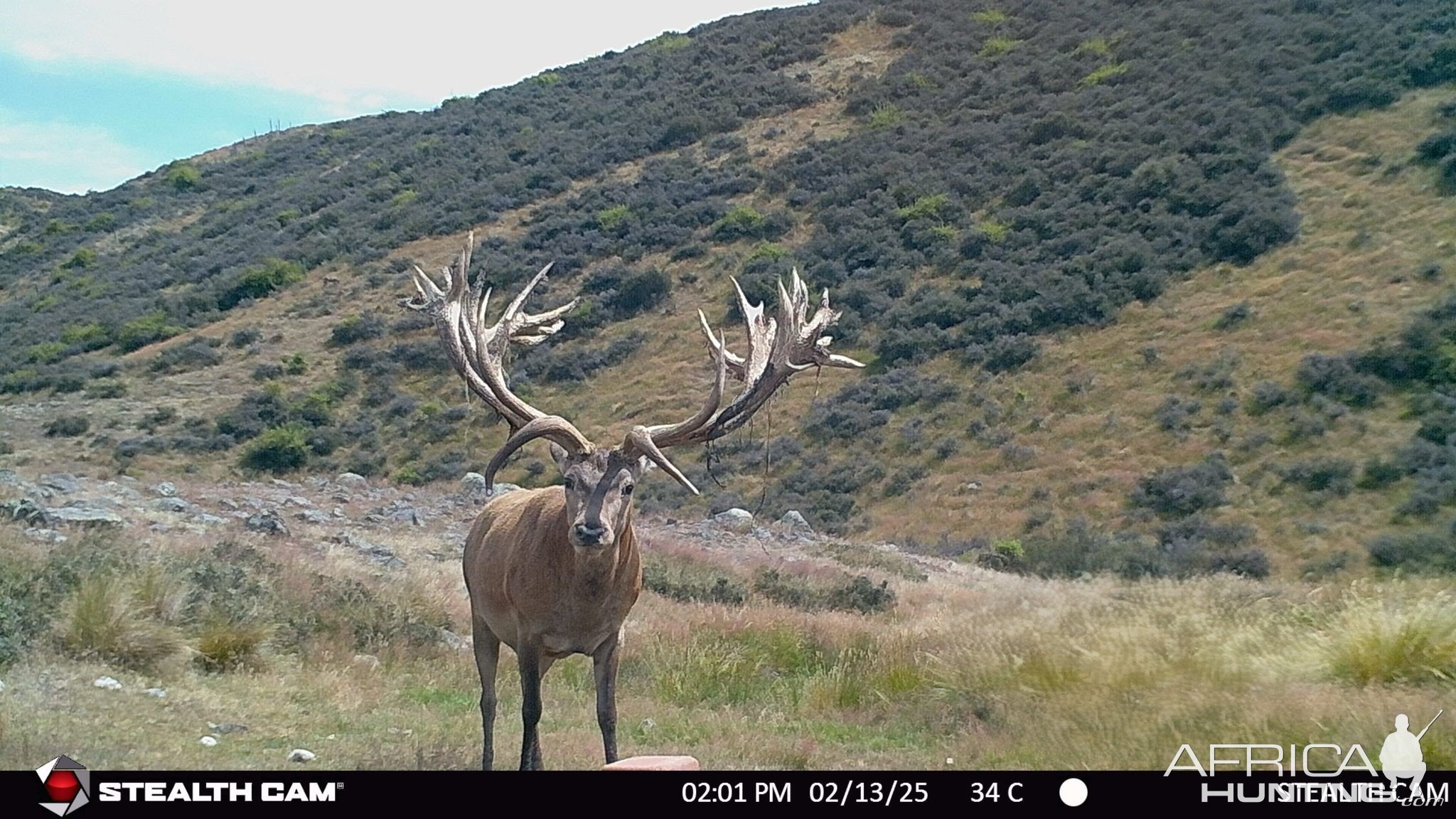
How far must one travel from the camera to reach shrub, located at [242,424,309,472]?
3052 cm

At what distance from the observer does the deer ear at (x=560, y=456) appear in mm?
6160

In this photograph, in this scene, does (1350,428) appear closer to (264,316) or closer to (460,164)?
(264,316)

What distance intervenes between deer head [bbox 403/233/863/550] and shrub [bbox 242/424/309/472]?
2484 cm

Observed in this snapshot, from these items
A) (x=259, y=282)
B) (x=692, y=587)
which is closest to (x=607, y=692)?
(x=692, y=587)

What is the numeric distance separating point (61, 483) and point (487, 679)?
12911 millimetres

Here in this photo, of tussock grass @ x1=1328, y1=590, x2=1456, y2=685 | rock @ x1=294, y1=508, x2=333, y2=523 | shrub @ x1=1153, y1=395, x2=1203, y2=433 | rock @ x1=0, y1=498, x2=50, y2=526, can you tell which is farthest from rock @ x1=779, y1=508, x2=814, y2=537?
tussock grass @ x1=1328, y1=590, x2=1456, y2=685

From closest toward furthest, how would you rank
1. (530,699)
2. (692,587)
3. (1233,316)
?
(530,699) < (692,587) < (1233,316)

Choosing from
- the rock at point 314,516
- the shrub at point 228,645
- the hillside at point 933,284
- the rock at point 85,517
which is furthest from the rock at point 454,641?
the hillside at point 933,284

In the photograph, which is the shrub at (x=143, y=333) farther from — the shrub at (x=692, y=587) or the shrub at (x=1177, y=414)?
the shrub at (x=1177, y=414)
